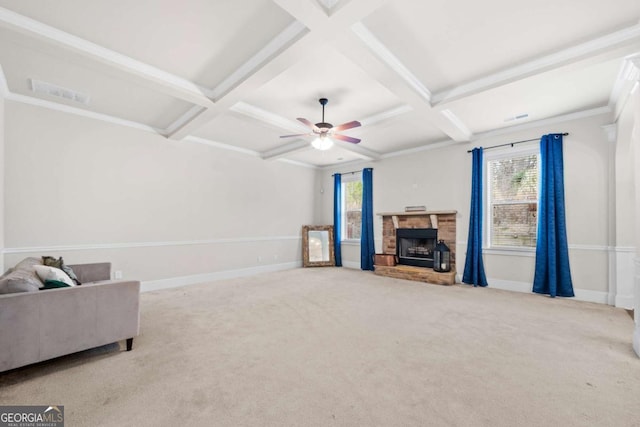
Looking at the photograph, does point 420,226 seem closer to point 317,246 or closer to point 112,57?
point 317,246

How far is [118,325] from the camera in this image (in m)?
2.44

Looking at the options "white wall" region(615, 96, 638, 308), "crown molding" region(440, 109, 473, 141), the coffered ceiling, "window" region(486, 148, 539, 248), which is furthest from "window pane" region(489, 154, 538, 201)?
"white wall" region(615, 96, 638, 308)

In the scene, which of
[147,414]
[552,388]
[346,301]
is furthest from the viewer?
[346,301]

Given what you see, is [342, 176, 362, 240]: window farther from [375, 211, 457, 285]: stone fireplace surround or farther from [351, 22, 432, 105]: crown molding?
[351, 22, 432, 105]: crown molding

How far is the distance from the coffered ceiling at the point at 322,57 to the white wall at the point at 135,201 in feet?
1.59

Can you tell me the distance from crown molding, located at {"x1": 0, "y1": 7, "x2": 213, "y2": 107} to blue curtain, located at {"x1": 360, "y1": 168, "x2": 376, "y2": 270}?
4.22m

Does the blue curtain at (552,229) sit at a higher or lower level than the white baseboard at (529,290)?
higher

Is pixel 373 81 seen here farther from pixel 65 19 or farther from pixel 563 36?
pixel 65 19

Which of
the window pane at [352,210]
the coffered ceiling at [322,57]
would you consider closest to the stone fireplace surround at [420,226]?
the window pane at [352,210]

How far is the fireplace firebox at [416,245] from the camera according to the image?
5820 mm

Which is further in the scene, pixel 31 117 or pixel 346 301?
pixel 346 301

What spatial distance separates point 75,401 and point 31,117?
391 cm

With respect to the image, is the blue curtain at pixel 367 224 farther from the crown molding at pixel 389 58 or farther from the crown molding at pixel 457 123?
the crown molding at pixel 389 58

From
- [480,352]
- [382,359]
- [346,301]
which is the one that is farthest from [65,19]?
[480,352]
